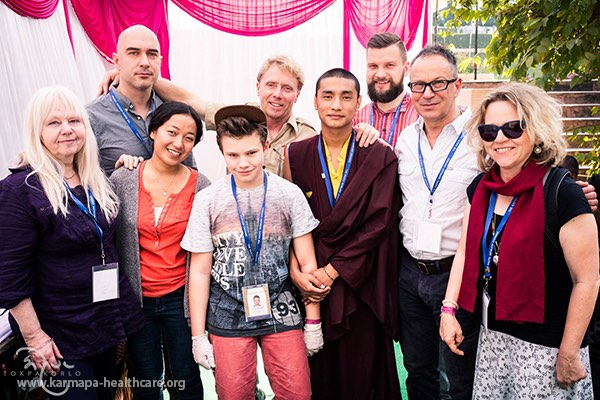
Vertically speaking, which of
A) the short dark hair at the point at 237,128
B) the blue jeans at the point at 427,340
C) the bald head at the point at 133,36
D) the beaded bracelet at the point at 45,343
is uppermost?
the bald head at the point at 133,36

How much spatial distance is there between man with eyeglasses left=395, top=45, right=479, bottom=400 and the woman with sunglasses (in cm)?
23

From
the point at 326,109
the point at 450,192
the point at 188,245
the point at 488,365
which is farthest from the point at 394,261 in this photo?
the point at 188,245

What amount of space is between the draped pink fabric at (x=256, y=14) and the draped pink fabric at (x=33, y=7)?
1.44 m

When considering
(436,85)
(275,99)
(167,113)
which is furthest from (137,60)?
(436,85)

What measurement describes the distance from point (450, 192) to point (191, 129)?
1202mm

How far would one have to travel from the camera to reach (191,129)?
2164mm

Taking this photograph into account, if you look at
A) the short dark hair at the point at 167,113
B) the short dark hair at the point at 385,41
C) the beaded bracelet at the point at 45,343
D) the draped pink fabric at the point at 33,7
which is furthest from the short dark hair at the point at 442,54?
the draped pink fabric at the point at 33,7

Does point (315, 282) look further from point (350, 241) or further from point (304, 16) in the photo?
point (304, 16)

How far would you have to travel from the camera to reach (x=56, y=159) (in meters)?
1.93

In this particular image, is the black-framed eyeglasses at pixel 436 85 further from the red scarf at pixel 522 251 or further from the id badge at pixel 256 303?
the id badge at pixel 256 303

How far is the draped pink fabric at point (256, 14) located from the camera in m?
5.13

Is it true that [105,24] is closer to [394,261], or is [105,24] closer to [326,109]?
[326,109]

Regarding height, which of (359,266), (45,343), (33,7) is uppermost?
(33,7)

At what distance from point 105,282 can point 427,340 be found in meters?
1.47
